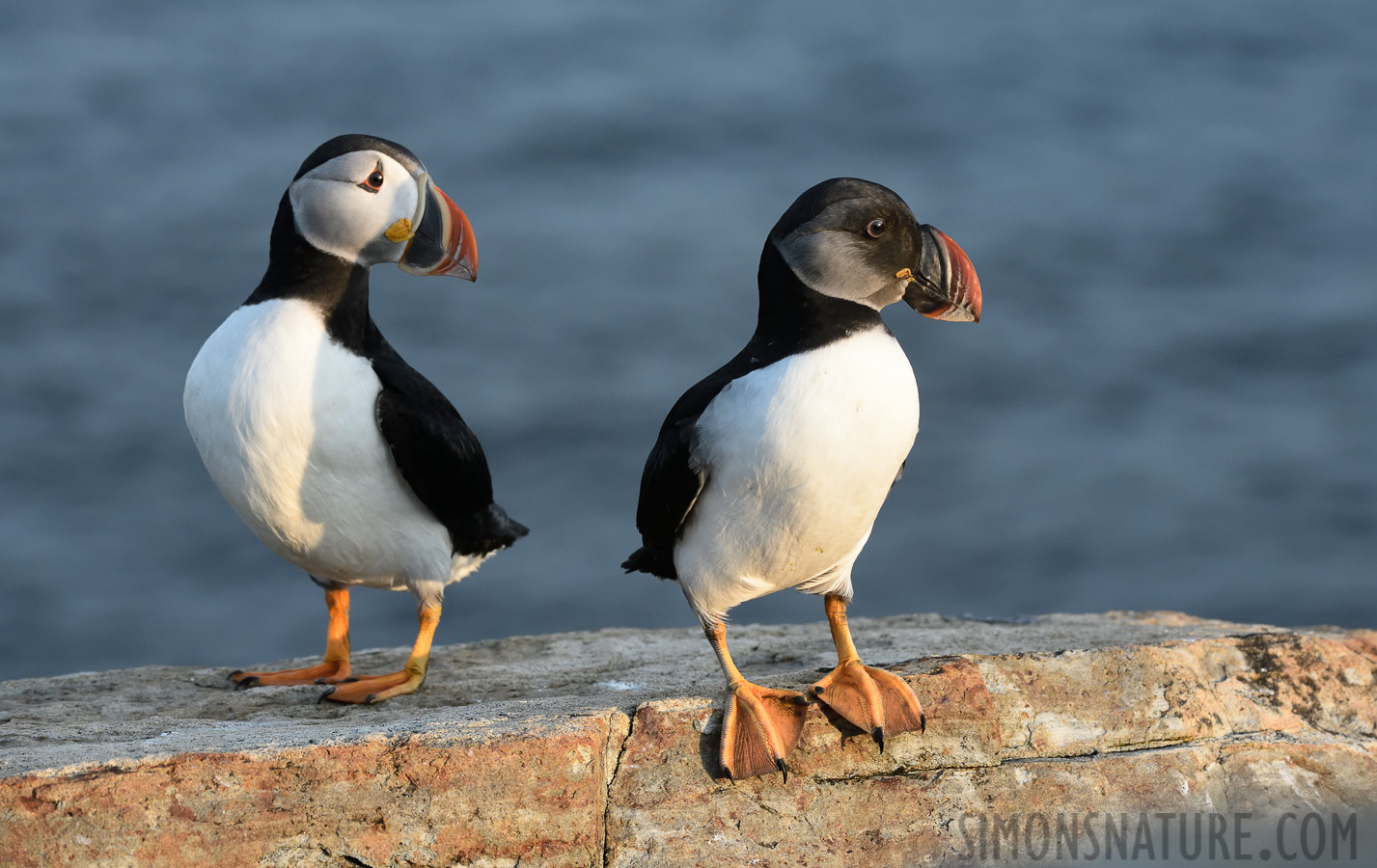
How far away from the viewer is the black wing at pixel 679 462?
12.1 ft

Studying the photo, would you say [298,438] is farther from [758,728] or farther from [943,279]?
[943,279]

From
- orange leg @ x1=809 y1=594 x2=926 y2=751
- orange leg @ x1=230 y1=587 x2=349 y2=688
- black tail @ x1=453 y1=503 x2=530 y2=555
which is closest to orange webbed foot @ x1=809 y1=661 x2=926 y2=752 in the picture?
orange leg @ x1=809 y1=594 x2=926 y2=751

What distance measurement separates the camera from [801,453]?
352 cm

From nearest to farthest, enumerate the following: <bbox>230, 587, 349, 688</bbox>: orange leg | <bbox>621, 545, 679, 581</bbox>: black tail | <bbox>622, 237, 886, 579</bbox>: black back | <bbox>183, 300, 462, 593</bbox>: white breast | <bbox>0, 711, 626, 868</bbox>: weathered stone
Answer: <bbox>0, 711, 626, 868</bbox>: weathered stone < <bbox>622, 237, 886, 579</bbox>: black back < <bbox>621, 545, 679, 581</bbox>: black tail < <bbox>183, 300, 462, 593</bbox>: white breast < <bbox>230, 587, 349, 688</bbox>: orange leg

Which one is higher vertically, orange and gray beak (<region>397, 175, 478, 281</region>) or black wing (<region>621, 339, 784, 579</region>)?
orange and gray beak (<region>397, 175, 478, 281</region>)

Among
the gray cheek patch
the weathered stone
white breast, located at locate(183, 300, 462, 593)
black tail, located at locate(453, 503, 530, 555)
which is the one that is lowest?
the weathered stone

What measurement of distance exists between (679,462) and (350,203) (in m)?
1.51

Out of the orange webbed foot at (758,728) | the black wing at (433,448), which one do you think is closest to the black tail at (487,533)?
the black wing at (433,448)

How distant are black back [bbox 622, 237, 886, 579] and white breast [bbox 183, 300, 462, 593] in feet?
3.70

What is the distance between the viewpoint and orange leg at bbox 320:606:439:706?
15.0 ft

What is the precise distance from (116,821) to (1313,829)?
3030 millimetres

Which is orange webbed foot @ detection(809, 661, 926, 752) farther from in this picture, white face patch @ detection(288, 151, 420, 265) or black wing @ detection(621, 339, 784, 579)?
white face patch @ detection(288, 151, 420, 265)

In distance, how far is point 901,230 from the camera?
365cm

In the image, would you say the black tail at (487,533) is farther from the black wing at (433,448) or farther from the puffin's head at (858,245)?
the puffin's head at (858,245)
